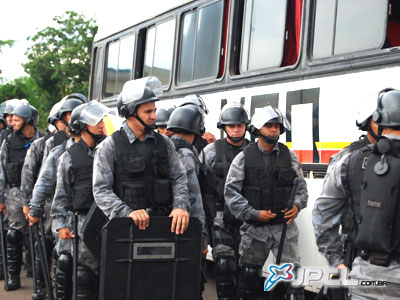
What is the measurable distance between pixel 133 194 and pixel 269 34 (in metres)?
3.20

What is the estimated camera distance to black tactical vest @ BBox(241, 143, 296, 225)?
5.50 meters

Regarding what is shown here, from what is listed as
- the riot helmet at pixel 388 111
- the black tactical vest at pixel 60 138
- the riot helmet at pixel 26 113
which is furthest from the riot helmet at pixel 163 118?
the riot helmet at pixel 388 111

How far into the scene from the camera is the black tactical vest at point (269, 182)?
5.50 meters

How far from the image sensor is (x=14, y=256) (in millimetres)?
7477

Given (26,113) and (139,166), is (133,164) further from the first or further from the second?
(26,113)

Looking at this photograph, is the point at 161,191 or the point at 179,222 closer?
the point at 179,222

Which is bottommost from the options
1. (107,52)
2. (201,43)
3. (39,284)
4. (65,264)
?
(39,284)

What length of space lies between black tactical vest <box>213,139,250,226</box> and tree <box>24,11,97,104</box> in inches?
1221

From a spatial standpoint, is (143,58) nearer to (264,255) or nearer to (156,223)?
(264,255)

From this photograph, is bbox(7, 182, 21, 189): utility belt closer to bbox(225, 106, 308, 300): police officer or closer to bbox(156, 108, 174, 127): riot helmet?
bbox(156, 108, 174, 127): riot helmet

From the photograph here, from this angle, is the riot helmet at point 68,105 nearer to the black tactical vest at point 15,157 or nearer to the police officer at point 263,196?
the black tactical vest at point 15,157

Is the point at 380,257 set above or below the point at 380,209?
below

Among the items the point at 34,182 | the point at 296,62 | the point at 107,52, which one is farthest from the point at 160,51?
the point at 296,62

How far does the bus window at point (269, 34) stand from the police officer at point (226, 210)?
0.82m
